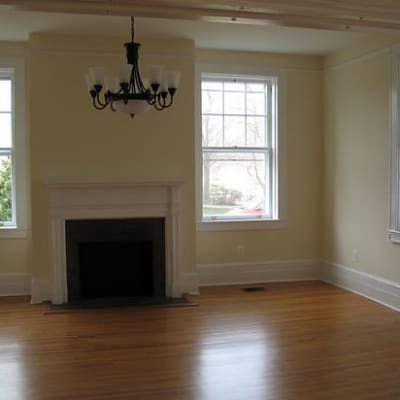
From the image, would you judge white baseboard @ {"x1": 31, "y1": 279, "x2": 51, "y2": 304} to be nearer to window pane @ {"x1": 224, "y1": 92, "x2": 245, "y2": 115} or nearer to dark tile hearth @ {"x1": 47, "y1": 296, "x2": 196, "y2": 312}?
dark tile hearth @ {"x1": 47, "y1": 296, "x2": 196, "y2": 312}

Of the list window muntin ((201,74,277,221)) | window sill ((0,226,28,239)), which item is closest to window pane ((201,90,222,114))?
window muntin ((201,74,277,221))

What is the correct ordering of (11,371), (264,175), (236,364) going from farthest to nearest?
(264,175) < (236,364) < (11,371)

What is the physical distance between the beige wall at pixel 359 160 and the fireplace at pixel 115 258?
2.05 meters

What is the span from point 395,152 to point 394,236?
0.79 meters

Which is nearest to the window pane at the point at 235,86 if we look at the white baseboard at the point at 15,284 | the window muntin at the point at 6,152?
the window muntin at the point at 6,152

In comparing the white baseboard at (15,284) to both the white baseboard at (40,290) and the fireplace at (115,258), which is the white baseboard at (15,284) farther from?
the fireplace at (115,258)

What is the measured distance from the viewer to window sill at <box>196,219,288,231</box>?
5.98 meters

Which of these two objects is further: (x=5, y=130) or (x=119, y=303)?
(x=5, y=130)

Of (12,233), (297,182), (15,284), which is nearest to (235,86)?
(297,182)

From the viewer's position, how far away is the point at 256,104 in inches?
242

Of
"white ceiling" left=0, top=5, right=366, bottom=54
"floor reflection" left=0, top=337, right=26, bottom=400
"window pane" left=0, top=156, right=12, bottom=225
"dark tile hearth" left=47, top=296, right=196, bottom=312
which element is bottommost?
"floor reflection" left=0, top=337, right=26, bottom=400

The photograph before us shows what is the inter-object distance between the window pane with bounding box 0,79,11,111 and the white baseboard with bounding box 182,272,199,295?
8.53ft

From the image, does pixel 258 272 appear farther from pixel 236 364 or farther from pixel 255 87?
pixel 236 364

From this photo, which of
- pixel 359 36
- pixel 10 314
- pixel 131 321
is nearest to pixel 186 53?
pixel 359 36
